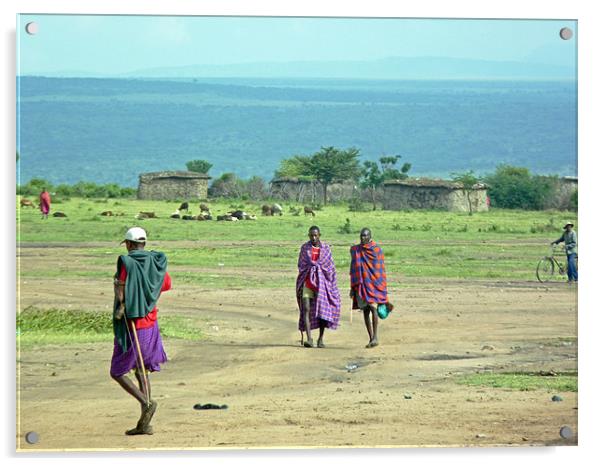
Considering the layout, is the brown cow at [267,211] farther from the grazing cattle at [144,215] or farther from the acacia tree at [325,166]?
the grazing cattle at [144,215]

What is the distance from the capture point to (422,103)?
2970cm

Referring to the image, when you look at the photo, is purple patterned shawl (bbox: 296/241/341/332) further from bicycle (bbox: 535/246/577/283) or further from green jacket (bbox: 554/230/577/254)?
bicycle (bbox: 535/246/577/283)

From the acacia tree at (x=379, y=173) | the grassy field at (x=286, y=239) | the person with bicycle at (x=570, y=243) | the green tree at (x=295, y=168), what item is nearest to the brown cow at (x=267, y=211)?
the grassy field at (x=286, y=239)

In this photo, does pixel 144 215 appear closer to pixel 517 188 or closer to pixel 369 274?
pixel 517 188

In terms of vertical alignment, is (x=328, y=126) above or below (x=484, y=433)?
above

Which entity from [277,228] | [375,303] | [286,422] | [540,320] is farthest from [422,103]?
[286,422]

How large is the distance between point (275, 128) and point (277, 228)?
2.64m

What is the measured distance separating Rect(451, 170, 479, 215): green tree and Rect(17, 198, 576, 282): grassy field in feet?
1.73

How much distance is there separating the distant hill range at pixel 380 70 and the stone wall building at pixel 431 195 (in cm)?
1023

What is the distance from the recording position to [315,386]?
49.4 ft

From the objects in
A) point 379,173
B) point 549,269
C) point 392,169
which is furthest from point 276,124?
point 549,269

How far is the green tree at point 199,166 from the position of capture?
37812 millimetres

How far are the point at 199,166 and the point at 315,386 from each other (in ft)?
78.5

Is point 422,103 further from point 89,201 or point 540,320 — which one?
point 540,320
